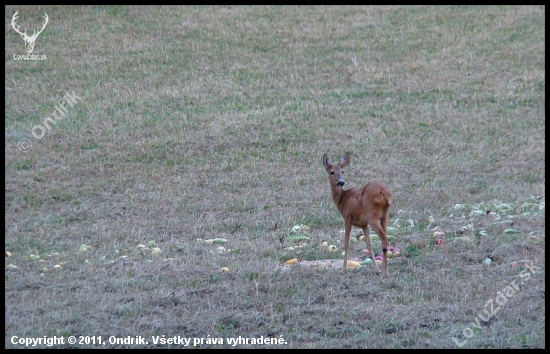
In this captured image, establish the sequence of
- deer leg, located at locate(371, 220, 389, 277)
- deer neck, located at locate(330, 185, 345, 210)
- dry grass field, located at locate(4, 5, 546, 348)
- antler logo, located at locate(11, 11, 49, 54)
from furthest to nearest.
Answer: antler logo, located at locate(11, 11, 49, 54), deer neck, located at locate(330, 185, 345, 210), deer leg, located at locate(371, 220, 389, 277), dry grass field, located at locate(4, 5, 546, 348)

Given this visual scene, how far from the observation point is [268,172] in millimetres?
15688

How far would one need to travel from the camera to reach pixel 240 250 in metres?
10.3

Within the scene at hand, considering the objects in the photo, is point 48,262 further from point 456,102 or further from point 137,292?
point 456,102

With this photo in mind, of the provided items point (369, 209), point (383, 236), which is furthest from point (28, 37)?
point (383, 236)

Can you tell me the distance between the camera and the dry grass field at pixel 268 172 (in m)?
7.57

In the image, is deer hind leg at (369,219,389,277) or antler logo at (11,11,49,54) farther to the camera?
antler logo at (11,11,49,54)

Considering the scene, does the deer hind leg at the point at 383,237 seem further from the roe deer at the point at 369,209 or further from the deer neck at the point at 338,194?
the deer neck at the point at 338,194

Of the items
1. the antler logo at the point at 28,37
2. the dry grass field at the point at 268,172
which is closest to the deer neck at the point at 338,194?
the dry grass field at the point at 268,172

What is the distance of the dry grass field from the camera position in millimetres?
7566

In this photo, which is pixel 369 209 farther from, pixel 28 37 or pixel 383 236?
pixel 28 37

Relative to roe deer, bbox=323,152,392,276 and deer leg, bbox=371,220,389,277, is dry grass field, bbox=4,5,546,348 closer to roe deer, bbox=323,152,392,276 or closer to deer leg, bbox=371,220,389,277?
deer leg, bbox=371,220,389,277

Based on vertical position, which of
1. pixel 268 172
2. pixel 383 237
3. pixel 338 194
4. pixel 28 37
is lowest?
pixel 383 237

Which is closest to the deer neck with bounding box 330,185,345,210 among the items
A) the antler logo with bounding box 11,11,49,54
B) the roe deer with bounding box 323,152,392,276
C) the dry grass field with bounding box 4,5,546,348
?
the roe deer with bounding box 323,152,392,276
